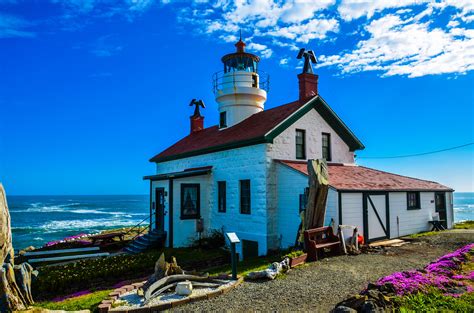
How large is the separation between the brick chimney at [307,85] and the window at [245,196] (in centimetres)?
484

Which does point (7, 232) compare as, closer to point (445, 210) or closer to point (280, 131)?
point (280, 131)

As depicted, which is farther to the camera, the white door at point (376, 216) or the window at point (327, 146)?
the window at point (327, 146)

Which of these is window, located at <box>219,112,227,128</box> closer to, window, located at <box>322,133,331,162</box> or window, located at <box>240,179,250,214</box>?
window, located at <box>240,179,250,214</box>

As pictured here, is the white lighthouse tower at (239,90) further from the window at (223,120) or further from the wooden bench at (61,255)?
the wooden bench at (61,255)

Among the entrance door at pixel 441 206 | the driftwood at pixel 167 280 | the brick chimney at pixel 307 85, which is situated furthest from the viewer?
the entrance door at pixel 441 206

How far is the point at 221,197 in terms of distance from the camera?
1720cm

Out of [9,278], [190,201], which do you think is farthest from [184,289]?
[190,201]

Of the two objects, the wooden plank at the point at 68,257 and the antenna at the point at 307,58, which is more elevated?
the antenna at the point at 307,58

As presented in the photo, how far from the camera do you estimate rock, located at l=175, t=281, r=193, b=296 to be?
24.7 feet

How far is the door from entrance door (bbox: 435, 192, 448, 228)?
15.0ft

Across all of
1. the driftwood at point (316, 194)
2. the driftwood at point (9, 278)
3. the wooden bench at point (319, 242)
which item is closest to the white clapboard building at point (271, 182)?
the wooden bench at point (319, 242)

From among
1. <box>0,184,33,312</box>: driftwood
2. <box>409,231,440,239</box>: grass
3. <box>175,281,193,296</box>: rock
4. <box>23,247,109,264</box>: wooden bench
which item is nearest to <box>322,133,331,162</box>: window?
<box>409,231,440,239</box>: grass

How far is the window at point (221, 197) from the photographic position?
55.5 ft

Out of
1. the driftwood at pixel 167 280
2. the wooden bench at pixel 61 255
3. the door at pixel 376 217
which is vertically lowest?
the wooden bench at pixel 61 255
